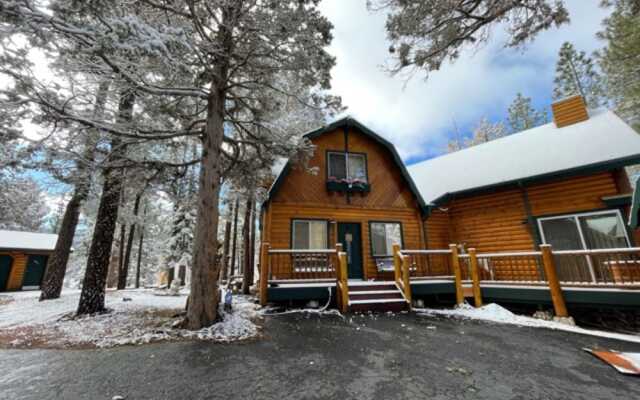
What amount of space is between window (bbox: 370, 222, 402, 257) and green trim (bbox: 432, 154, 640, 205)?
1.80 meters

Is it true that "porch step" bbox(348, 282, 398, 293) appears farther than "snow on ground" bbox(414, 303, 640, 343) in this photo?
Yes

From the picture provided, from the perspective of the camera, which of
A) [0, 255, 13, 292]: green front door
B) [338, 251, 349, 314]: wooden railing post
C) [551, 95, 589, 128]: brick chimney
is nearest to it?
[338, 251, 349, 314]: wooden railing post

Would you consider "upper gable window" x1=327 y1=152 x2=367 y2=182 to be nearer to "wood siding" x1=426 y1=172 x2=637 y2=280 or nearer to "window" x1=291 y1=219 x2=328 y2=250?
"window" x1=291 y1=219 x2=328 y2=250

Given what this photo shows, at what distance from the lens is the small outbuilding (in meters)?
14.0

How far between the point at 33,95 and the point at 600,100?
25.0m

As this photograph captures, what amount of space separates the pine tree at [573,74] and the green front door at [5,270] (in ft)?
122

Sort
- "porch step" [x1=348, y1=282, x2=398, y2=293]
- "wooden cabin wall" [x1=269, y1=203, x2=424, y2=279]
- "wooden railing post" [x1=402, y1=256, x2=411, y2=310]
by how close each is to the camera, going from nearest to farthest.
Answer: "wooden railing post" [x1=402, y1=256, x2=411, y2=310] < "porch step" [x1=348, y1=282, x2=398, y2=293] < "wooden cabin wall" [x1=269, y1=203, x2=424, y2=279]

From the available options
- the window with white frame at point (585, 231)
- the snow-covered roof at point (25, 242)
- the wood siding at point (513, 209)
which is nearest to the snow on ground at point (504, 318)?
the wood siding at point (513, 209)

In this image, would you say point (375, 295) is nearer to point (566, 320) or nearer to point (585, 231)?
point (566, 320)

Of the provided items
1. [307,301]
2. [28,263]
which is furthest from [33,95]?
[28,263]

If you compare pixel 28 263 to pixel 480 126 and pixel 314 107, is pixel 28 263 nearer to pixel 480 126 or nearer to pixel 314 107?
pixel 314 107

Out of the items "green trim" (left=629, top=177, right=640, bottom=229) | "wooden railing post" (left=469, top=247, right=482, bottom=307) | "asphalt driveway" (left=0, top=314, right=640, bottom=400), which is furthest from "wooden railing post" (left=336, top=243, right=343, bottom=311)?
"green trim" (left=629, top=177, right=640, bottom=229)

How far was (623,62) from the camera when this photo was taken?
36.8 ft

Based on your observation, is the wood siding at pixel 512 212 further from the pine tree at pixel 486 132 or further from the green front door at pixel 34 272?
the green front door at pixel 34 272
